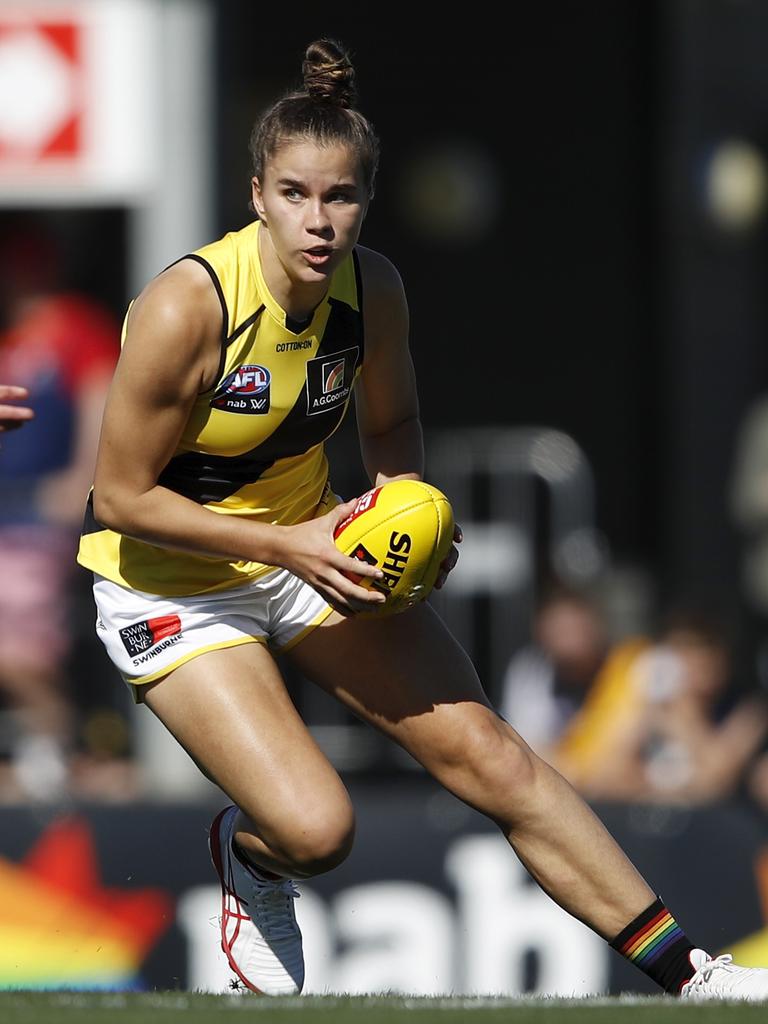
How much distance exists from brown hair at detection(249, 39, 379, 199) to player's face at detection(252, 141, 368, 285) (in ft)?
0.10

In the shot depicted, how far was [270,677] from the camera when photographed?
513 centimetres

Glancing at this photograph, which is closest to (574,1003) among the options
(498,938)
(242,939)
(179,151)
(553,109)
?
(242,939)

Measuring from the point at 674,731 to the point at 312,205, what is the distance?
4185 millimetres

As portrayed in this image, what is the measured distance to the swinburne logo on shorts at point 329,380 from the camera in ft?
16.6

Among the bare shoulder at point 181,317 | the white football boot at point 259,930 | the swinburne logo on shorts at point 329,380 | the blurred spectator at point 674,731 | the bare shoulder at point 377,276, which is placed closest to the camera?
the bare shoulder at point 181,317

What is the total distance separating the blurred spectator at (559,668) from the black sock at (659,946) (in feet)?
12.3

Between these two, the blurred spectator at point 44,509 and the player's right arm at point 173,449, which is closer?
the player's right arm at point 173,449

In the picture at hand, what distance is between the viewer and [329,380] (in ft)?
16.8

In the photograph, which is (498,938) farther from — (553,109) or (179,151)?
(553,109)

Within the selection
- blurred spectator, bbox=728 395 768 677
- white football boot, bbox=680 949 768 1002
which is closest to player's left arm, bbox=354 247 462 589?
white football boot, bbox=680 949 768 1002

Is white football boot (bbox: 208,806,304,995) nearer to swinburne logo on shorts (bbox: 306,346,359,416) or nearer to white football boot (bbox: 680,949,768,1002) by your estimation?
white football boot (bbox: 680,949,768,1002)

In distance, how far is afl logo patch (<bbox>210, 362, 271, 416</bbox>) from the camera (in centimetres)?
495

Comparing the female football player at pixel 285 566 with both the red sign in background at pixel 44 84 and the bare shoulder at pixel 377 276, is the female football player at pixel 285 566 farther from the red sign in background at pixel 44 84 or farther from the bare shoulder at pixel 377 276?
the red sign in background at pixel 44 84

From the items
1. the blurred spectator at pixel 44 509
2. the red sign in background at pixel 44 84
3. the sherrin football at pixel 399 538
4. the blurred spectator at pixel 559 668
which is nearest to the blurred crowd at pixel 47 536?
the blurred spectator at pixel 44 509
